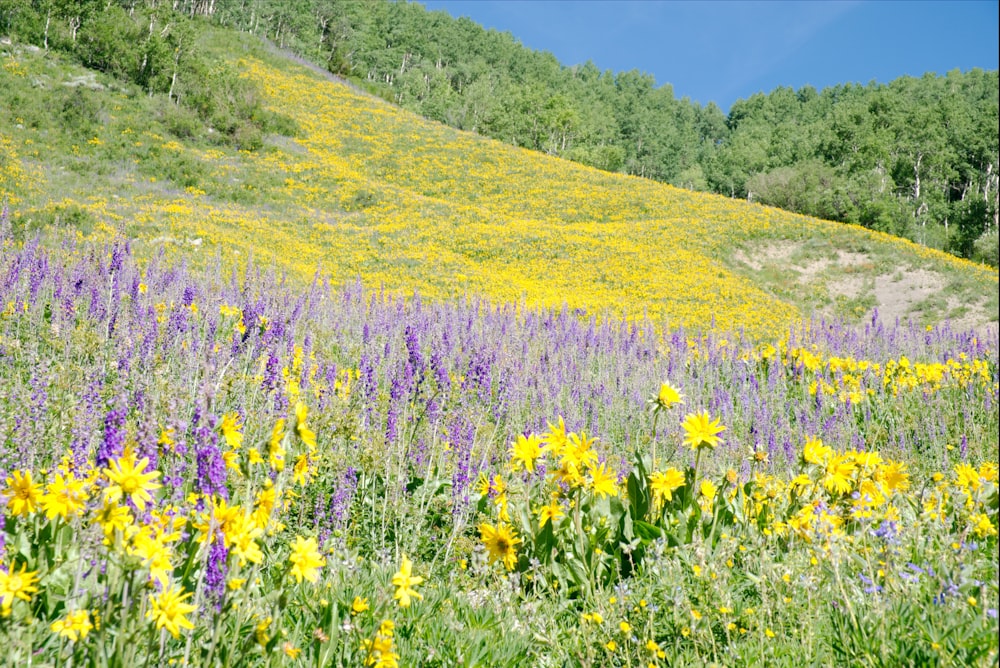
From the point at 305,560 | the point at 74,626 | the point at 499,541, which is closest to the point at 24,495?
the point at 74,626

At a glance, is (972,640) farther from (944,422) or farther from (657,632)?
(944,422)

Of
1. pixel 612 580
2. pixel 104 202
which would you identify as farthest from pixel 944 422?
pixel 104 202

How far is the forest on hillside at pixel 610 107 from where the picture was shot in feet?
105

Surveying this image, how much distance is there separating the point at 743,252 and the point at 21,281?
2309 centimetres

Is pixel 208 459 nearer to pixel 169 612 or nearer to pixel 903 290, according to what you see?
pixel 169 612

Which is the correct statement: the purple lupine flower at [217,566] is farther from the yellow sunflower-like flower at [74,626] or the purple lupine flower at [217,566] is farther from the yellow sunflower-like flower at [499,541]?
the yellow sunflower-like flower at [499,541]

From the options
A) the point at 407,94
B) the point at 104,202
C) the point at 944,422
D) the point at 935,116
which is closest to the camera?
the point at 944,422

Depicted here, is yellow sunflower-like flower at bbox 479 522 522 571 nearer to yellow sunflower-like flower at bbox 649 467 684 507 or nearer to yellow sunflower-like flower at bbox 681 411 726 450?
yellow sunflower-like flower at bbox 649 467 684 507

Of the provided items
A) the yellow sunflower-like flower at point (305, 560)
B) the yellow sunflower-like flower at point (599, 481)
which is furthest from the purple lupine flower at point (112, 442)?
the yellow sunflower-like flower at point (599, 481)

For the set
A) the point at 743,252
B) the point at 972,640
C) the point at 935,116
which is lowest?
the point at 972,640

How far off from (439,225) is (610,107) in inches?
2946

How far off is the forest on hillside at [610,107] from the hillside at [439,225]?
352 cm

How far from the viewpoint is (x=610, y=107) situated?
91.0 meters

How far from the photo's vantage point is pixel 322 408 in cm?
388
